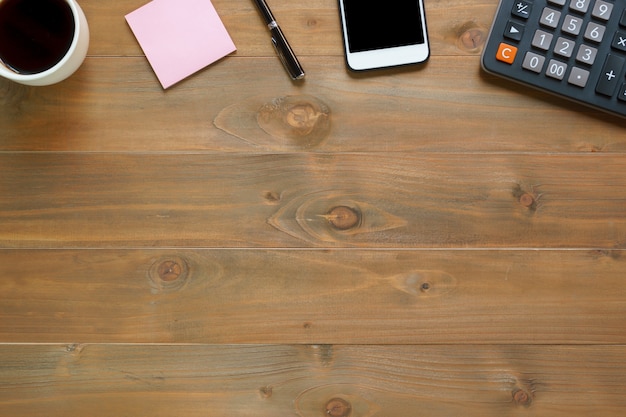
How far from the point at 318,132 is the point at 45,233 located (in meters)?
0.29

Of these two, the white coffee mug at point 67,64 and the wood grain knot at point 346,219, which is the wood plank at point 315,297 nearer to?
the wood grain knot at point 346,219

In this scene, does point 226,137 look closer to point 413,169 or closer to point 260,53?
point 260,53

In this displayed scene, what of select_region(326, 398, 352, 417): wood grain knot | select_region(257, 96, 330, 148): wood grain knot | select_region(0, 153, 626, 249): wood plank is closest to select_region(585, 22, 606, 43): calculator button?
select_region(0, 153, 626, 249): wood plank

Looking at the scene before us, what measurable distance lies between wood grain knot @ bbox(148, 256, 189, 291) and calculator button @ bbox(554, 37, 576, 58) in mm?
424

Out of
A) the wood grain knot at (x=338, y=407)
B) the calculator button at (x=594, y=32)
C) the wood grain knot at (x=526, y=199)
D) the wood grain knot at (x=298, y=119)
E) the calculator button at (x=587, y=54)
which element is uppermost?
the calculator button at (x=594, y=32)

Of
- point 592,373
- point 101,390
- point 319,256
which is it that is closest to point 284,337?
point 319,256

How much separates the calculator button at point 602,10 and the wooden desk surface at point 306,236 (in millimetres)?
87

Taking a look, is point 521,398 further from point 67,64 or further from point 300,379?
point 67,64

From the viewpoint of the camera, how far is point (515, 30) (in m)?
0.57

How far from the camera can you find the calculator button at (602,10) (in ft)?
1.85

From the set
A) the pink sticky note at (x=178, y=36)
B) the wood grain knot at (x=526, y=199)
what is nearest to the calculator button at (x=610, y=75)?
the wood grain knot at (x=526, y=199)

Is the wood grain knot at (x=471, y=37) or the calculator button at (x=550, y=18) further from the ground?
the calculator button at (x=550, y=18)

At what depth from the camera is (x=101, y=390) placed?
1.93 feet

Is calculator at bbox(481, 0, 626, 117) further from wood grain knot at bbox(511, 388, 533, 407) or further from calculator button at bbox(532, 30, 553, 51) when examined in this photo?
wood grain knot at bbox(511, 388, 533, 407)
